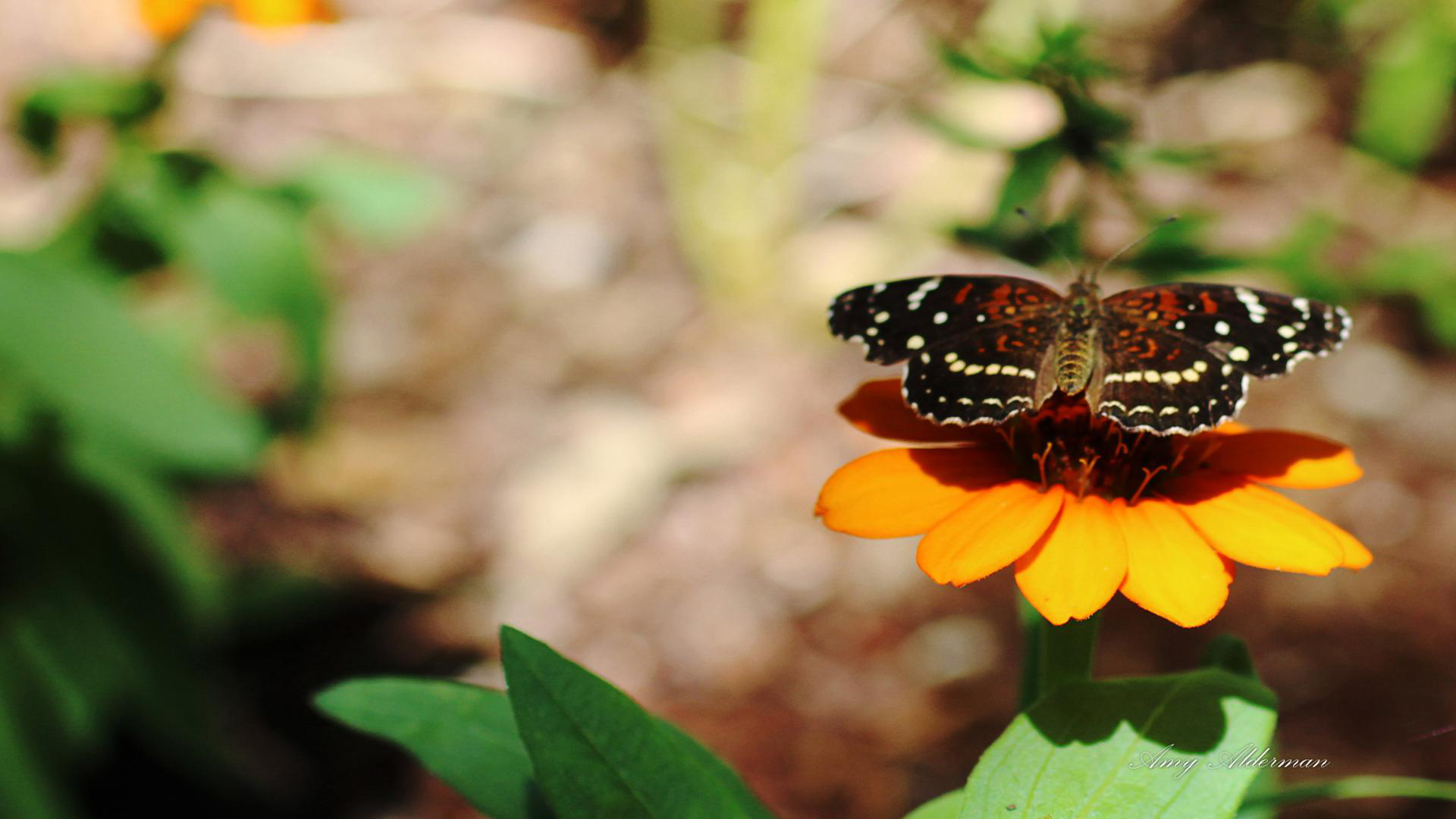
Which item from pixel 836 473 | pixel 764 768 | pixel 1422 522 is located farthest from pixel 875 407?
pixel 1422 522

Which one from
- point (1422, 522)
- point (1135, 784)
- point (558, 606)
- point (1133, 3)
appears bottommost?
point (1135, 784)

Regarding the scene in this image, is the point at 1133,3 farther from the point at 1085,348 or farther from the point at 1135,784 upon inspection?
the point at 1135,784

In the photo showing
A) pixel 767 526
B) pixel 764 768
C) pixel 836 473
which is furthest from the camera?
pixel 767 526

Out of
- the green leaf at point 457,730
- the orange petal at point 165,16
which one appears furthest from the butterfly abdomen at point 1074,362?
the orange petal at point 165,16

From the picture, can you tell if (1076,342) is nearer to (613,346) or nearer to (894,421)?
(894,421)

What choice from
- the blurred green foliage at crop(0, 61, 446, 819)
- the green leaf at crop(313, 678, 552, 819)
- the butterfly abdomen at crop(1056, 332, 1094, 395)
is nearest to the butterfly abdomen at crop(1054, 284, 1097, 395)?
the butterfly abdomen at crop(1056, 332, 1094, 395)

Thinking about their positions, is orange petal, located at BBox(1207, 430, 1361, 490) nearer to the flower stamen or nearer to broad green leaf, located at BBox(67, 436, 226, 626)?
the flower stamen

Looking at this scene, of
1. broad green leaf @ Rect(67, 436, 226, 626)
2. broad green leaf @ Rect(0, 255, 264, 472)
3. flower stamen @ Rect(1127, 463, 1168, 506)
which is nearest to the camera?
flower stamen @ Rect(1127, 463, 1168, 506)
